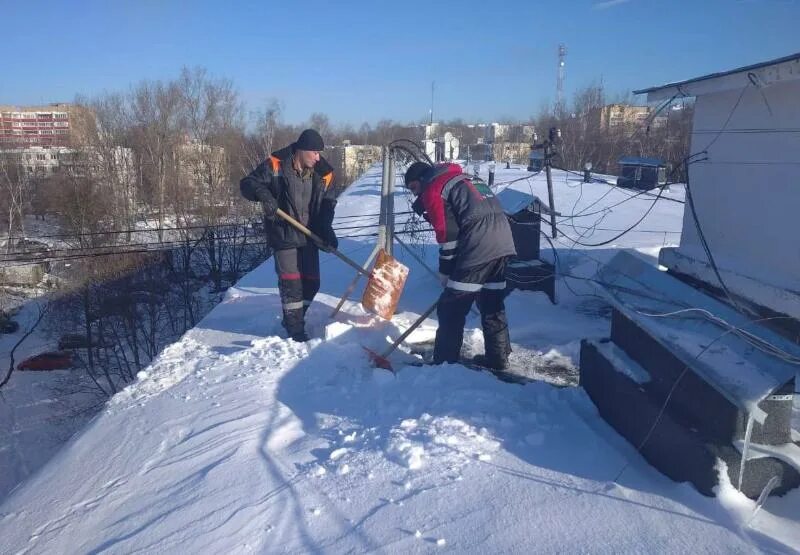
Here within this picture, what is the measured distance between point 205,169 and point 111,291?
45.1 ft

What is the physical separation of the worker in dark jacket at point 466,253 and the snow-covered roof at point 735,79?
2072mm

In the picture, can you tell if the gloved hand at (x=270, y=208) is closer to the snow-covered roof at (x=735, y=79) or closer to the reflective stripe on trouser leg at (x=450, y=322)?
the reflective stripe on trouser leg at (x=450, y=322)

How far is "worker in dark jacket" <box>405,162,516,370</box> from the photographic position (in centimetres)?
441

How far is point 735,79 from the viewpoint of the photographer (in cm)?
470

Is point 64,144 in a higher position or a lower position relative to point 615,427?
higher

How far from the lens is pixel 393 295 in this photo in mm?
5398

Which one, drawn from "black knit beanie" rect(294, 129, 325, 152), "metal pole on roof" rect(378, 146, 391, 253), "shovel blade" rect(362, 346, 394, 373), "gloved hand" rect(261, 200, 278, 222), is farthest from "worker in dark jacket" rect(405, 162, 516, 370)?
"metal pole on roof" rect(378, 146, 391, 253)

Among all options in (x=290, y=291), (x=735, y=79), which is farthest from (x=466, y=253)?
(x=735, y=79)

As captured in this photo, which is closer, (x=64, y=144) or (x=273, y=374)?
(x=273, y=374)

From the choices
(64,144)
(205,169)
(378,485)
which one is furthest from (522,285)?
(64,144)

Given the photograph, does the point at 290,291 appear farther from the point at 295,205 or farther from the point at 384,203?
the point at 384,203

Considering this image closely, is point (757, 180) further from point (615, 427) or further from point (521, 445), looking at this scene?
point (521, 445)

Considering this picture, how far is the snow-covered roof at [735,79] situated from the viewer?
3.97 meters

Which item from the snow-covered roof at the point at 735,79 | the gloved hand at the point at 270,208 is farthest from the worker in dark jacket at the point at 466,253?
the snow-covered roof at the point at 735,79
